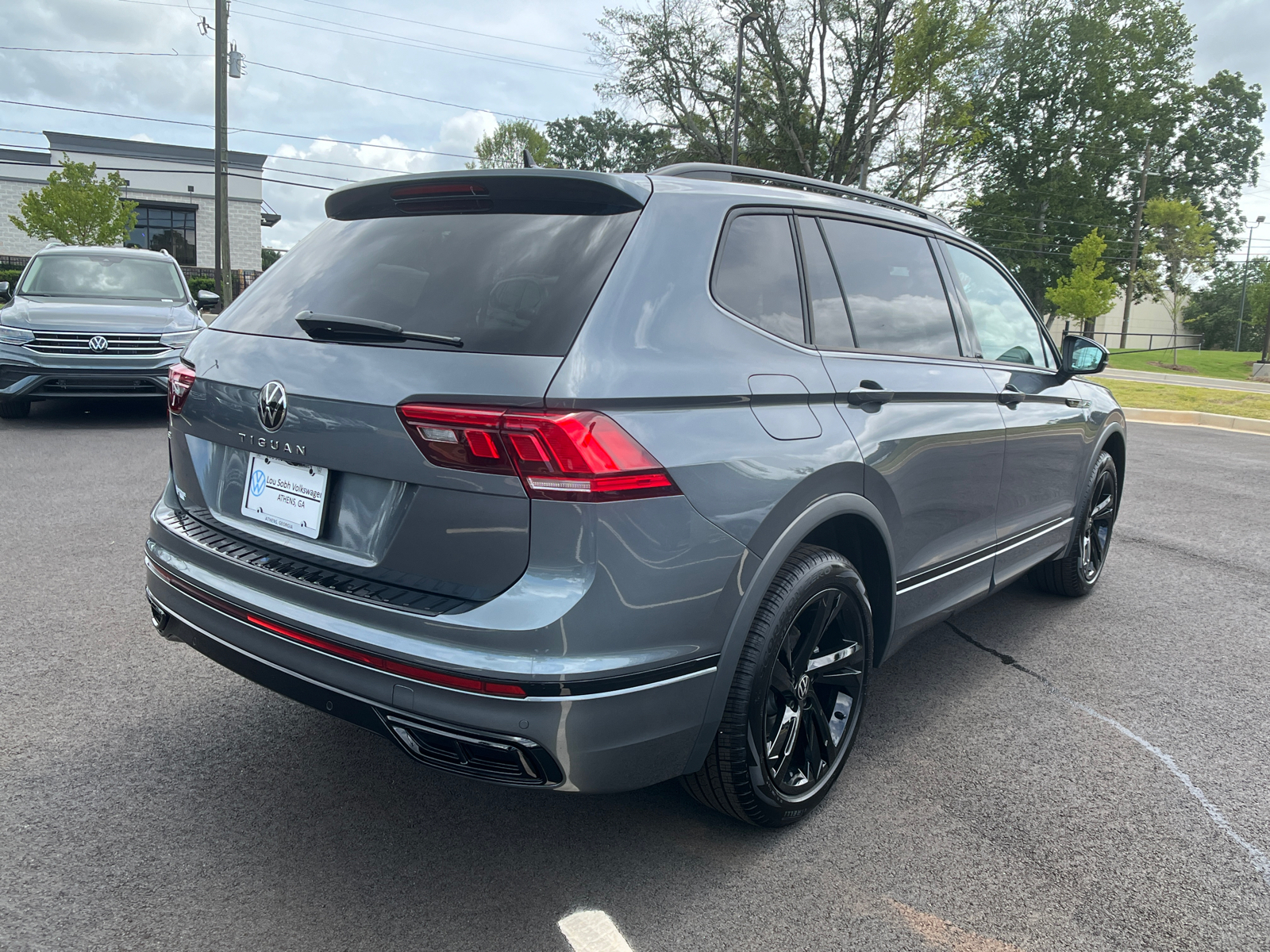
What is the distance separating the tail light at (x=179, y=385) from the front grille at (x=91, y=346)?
694cm

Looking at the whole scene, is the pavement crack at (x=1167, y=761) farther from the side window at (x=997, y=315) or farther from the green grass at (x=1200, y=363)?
the green grass at (x=1200, y=363)

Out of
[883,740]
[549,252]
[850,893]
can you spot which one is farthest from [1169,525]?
[549,252]

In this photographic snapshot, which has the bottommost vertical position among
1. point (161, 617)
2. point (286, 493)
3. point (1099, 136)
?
point (161, 617)

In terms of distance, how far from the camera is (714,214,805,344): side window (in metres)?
2.38

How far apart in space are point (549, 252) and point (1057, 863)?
2.08 m

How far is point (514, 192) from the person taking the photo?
230 centimetres

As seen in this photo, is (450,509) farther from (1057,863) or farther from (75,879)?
(1057,863)

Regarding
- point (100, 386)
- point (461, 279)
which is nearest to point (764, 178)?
point (461, 279)

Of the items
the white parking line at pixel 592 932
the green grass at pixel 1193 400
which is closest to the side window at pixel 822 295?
the white parking line at pixel 592 932

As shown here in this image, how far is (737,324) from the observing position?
233 centimetres

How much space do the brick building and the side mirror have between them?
137ft

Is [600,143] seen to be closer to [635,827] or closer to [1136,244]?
[1136,244]

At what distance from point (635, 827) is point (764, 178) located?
1993 millimetres

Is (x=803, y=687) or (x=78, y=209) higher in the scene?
(x=78, y=209)
